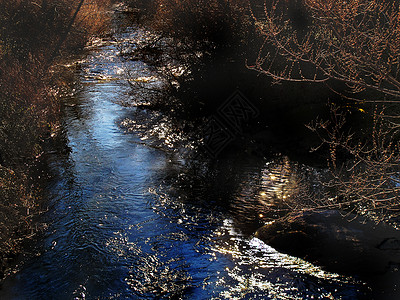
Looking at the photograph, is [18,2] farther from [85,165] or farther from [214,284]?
[214,284]

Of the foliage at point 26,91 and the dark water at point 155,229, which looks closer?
the dark water at point 155,229

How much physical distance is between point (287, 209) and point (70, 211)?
4.47m

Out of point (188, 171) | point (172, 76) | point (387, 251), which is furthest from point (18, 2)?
point (387, 251)

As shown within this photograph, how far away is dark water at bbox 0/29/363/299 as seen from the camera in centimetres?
677

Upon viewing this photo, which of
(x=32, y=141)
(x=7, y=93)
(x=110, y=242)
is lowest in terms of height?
(x=110, y=242)

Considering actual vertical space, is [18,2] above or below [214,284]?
above

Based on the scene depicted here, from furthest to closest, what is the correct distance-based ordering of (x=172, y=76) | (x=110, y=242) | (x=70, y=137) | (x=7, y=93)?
(x=172, y=76), (x=70, y=137), (x=7, y=93), (x=110, y=242)

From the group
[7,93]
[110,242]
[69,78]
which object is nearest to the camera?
[110,242]

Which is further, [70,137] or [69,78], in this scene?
[69,78]

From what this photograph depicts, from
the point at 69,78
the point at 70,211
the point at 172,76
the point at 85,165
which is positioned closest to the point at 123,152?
the point at 85,165

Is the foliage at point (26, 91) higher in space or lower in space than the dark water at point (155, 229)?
higher

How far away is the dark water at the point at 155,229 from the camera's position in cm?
677

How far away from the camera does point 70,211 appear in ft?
28.8

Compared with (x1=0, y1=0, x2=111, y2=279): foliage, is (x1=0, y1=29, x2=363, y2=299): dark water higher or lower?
lower
